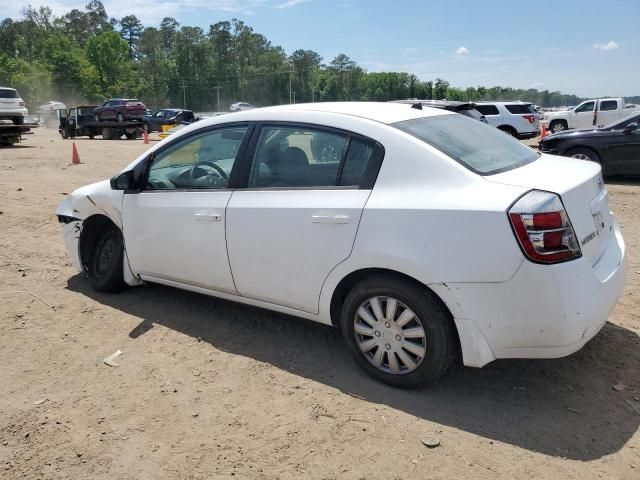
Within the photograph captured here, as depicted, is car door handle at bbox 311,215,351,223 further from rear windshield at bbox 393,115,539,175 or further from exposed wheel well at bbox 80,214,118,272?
exposed wheel well at bbox 80,214,118,272

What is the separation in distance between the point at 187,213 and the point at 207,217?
0.22 meters

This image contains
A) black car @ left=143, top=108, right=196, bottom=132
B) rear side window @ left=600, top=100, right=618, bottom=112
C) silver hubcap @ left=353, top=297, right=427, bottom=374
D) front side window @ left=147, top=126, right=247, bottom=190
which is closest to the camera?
silver hubcap @ left=353, top=297, right=427, bottom=374

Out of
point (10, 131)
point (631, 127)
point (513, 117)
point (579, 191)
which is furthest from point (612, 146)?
point (10, 131)

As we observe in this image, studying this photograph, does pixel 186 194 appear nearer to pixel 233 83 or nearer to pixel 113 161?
pixel 113 161

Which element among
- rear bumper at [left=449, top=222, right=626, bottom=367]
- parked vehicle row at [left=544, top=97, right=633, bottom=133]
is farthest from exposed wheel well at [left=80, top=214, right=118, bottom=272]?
parked vehicle row at [left=544, top=97, right=633, bottom=133]

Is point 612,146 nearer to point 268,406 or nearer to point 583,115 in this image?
point 268,406

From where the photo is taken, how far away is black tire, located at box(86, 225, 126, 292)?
4.71 m

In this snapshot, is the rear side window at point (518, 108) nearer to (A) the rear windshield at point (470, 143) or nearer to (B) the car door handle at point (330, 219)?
(A) the rear windshield at point (470, 143)

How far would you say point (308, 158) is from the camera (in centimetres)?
352

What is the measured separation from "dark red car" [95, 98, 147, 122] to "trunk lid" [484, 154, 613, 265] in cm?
3197

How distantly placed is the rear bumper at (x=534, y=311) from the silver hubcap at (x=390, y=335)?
0.93 ft

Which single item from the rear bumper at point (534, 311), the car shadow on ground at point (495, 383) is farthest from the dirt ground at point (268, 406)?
the rear bumper at point (534, 311)

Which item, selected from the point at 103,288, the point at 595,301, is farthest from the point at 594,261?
the point at 103,288

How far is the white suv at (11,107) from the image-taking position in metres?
22.2
